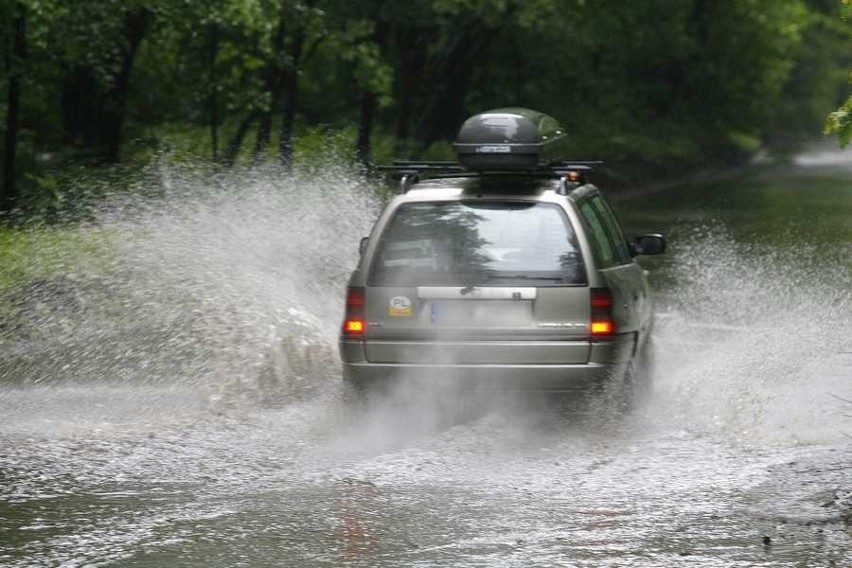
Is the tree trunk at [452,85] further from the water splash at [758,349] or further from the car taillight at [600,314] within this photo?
the car taillight at [600,314]

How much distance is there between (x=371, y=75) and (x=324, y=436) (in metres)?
19.7

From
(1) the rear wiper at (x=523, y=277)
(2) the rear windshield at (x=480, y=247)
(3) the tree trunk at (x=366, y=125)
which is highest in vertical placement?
(2) the rear windshield at (x=480, y=247)

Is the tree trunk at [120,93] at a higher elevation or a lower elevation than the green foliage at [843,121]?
lower

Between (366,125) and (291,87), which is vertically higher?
(291,87)

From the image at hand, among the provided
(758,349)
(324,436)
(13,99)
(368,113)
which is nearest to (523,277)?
(324,436)

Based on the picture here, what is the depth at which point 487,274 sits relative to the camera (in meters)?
9.61

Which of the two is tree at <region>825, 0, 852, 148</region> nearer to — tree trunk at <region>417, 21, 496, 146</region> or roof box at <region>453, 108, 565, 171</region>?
roof box at <region>453, 108, 565, 171</region>

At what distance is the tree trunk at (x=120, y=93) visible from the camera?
963 inches

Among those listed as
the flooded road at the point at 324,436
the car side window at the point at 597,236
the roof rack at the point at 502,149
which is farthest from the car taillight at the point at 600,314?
the roof rack at the point at 502,149

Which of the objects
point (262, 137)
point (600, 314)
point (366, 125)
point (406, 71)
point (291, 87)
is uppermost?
point (600, 314)

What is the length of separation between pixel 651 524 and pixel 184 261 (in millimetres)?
8351

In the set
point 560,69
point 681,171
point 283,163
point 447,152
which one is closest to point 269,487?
point 283,163

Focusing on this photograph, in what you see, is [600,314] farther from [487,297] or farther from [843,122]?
[843,122]

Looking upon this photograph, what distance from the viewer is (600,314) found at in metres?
9.50
